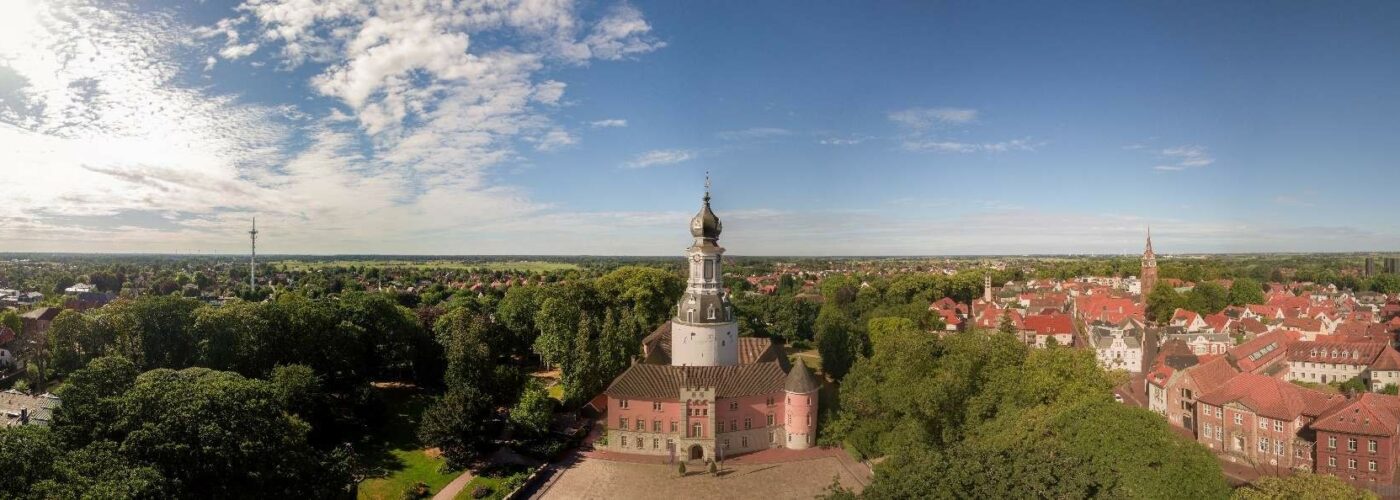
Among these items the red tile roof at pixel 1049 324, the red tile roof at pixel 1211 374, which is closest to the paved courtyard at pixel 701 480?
the red tile roof at pixel 1211 374

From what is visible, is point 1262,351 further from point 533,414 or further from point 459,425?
point 459,425

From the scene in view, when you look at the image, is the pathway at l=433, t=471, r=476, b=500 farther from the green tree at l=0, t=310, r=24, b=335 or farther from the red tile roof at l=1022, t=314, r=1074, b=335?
the red tile roof at l=1022, t=314, r=1074, b=335

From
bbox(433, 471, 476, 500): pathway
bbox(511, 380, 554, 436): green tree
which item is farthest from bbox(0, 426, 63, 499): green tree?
bbox(511, 380, 554, 436): green tree

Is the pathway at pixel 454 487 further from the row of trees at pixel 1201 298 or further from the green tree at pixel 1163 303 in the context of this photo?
the row of trees at pixel 1201 298

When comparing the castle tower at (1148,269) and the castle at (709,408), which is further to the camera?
the castle tower at (1148,269)

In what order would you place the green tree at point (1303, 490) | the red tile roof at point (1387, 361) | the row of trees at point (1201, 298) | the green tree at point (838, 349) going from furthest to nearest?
1. the row of trees at point (1201, 298)
2. the green tree at point (838, 349)
3. the red tile roof at point (1387, 361)
4. the green tree at point (1303, 490)

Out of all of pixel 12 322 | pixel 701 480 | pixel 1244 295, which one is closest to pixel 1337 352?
pixel 1244 295

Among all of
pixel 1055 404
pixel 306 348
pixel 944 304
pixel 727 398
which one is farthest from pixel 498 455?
pixel 944 304
